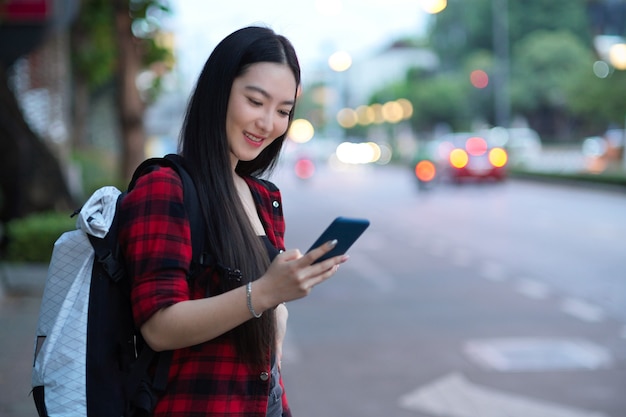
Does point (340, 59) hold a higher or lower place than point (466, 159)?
higher

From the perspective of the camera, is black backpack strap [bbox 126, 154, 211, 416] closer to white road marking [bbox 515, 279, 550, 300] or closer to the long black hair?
the long black hair

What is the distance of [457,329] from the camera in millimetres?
8453

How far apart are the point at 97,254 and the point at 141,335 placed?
201 mm

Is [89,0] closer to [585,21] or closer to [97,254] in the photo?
[97,254]

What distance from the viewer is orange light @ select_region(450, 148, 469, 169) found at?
2967 cm

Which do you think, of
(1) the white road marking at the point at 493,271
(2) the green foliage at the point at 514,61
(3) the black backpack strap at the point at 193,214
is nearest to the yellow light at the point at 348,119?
(2) the green foliage at the point at 514,61

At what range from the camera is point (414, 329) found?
852 centimetres

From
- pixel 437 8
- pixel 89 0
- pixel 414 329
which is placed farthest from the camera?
pixel 437 8

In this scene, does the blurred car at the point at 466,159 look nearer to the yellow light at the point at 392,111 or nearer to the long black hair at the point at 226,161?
the long black hair at the point at 226,161

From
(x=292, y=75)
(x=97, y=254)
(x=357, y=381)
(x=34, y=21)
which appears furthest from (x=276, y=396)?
(x=34, y=21)

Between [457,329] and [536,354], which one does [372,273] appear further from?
→ [536,354]

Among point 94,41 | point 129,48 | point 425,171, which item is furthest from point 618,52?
point 129,48

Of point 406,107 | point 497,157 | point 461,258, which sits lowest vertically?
point 406,107

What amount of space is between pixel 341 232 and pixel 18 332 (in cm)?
671
